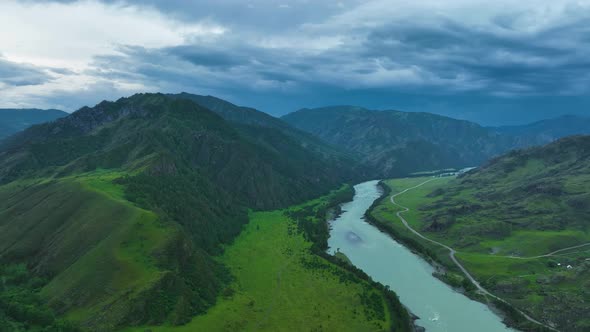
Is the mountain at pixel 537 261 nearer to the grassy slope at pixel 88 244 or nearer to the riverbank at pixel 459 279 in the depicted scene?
the riverbank at pixel 459 279

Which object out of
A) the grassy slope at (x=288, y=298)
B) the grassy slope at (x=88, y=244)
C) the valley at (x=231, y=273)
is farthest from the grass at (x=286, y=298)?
the grassy slope at (x=88, y=244)

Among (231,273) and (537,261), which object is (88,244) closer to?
(231,273)

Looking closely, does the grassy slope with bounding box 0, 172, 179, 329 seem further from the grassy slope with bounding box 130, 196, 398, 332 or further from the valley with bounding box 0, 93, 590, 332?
the grassy slope with bounding box 130, 196, 398, 332

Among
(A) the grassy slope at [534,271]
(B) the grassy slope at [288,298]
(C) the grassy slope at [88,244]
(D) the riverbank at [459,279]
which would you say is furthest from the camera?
(A) the grassy slope at [534,271]

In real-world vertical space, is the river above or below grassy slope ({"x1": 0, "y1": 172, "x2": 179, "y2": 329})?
below

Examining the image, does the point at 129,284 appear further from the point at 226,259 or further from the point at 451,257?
the point at 451,257

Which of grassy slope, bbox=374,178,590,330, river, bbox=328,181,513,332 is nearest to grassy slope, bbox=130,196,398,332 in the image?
river, bbox=328,181,513,332

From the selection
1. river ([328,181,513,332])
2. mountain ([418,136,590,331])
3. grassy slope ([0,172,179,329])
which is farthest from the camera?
mountain ([418,136,590,331])
